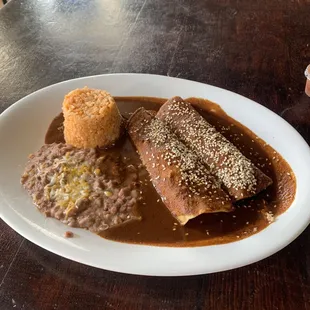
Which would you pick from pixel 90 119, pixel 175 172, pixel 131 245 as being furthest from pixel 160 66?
pixel 131 245

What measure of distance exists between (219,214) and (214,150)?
0.25m

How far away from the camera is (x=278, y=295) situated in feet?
3.52

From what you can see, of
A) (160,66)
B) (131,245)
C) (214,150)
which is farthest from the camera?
(160,66)

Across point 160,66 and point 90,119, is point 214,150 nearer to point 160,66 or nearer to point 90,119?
point 90,119

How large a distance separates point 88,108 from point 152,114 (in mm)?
246

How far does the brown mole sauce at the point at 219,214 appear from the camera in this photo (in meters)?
1.19

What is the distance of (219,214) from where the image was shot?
126 cm

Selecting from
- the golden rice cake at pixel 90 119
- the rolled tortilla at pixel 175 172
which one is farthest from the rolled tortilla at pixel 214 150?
the golden rice cake at pixel 90 119

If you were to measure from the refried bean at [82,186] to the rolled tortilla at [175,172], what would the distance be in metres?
0.08

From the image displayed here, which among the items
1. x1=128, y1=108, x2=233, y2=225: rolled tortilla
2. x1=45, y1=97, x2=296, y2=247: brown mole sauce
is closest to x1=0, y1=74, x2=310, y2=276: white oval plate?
x1=45, y1=97, x2=296, y2=247: brown mole sauce

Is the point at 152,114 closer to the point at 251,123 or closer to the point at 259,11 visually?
the point at 251,123

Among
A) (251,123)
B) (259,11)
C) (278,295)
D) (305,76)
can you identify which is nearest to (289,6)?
(259,11)

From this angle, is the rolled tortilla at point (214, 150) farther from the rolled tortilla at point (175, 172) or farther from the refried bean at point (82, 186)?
the refried bean at point (82, 186)

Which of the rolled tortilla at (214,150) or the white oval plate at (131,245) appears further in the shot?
the rolled tortilla at (214,150)
